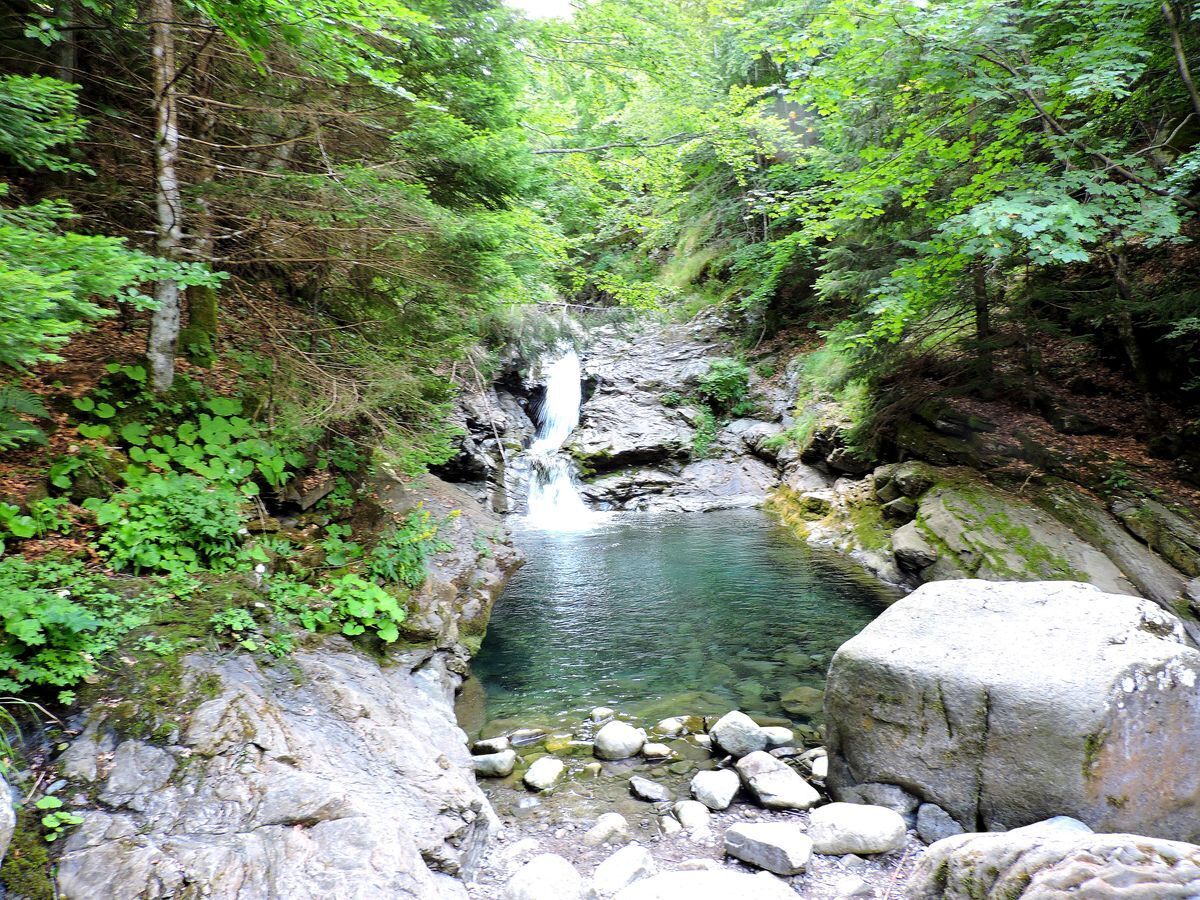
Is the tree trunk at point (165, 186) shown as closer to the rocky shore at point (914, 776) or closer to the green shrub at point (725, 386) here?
the rocky shore at point (914, 776)

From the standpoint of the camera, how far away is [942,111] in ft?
30.1

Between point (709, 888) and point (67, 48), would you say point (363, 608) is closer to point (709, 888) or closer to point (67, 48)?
point (709, 888)

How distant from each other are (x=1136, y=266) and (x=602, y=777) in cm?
1211

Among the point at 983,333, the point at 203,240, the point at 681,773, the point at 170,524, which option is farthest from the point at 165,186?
the point at 983,333

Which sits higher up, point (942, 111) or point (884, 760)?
point (942, 111)

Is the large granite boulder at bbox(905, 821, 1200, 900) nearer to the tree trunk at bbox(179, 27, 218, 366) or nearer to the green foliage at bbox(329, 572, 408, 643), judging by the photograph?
the green foliage at bbox(329, 572, 408, 643)

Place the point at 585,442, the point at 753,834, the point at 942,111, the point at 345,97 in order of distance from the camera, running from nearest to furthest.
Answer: the point at 753,834
the point at 345,97
the point at 942,111
the point at 585,442

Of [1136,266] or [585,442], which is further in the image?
[585,442]

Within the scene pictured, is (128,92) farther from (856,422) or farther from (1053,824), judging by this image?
(856,422)

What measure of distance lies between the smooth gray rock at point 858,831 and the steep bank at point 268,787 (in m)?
2.34

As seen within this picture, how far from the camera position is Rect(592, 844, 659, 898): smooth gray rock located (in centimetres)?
356

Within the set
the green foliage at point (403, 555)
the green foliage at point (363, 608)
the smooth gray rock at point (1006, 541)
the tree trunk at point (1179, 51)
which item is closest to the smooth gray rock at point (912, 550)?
the smooth gray rock at point (1006, 541)

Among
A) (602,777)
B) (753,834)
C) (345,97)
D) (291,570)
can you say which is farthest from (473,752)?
(345,97)

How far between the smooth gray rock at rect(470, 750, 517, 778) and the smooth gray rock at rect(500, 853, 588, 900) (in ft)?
4.76
